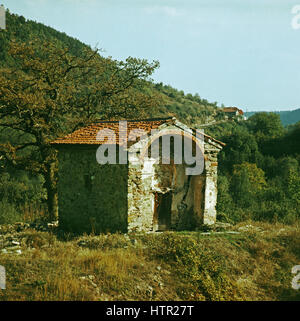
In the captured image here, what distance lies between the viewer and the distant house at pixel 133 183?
1153 centimetres

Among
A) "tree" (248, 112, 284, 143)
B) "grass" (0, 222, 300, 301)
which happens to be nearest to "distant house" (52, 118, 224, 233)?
"grass" (0, 222, 300, 301)

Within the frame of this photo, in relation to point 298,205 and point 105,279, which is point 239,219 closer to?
point 298,205

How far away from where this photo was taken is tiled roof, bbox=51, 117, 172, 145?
476 inches

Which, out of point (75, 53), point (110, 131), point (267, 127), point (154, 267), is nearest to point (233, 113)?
point (267, 127)

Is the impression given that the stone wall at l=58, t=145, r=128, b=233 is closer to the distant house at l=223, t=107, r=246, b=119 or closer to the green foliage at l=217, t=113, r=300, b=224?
the green foliage at l=217, t=113, r=300, b=224

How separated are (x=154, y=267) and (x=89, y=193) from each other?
4862mm

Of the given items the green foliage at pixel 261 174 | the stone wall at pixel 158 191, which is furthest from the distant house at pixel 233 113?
the stone wall at pixel 158 191

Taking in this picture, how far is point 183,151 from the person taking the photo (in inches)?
532

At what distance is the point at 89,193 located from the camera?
1290cm

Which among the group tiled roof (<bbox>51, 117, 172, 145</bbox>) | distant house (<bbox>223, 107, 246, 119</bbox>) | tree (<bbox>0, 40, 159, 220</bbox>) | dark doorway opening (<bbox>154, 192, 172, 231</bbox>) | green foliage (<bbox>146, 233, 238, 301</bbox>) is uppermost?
distant house (<bbox>223, 107, 246, 119</bbox>)

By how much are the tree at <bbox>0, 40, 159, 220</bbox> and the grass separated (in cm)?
537

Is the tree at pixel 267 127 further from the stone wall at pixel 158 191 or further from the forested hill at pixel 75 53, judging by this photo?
the stone wall at pixel 158 191

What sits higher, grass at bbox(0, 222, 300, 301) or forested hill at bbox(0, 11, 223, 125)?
forested hill at bbox(0, 11, 223, 125)
